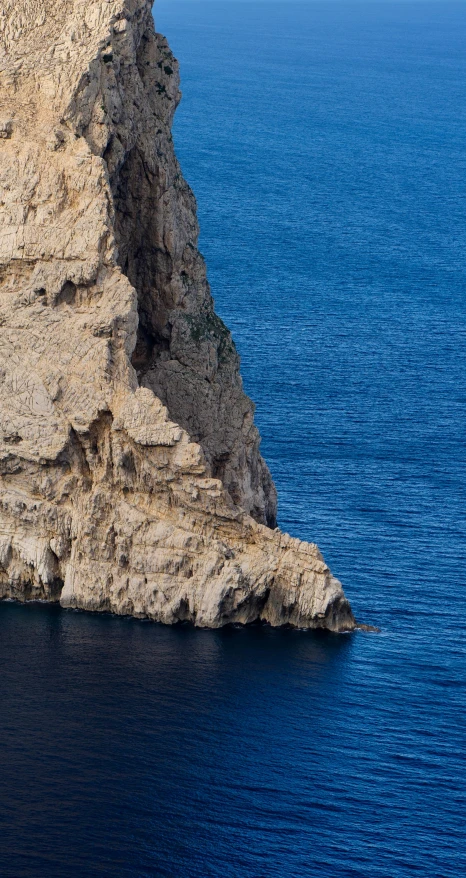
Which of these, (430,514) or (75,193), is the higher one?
(75,193)

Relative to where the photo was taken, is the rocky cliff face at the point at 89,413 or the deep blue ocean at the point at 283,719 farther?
the rocky cliff face at the point at 89,413

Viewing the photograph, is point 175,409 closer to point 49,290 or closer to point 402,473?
point 49,290

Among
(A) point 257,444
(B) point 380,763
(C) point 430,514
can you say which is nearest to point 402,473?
(C) point 430,514

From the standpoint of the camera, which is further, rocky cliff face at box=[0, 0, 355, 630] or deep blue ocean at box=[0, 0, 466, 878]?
rocky cliff face at box=[0, 0, 355, 630]

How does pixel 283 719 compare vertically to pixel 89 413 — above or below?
below

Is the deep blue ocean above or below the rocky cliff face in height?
below

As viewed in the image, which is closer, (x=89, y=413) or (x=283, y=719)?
(x=283, y=719)

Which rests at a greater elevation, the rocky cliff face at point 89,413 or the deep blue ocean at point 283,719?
the rocky cliff face at point 89,413

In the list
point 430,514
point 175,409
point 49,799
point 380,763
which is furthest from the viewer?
point 430,514
